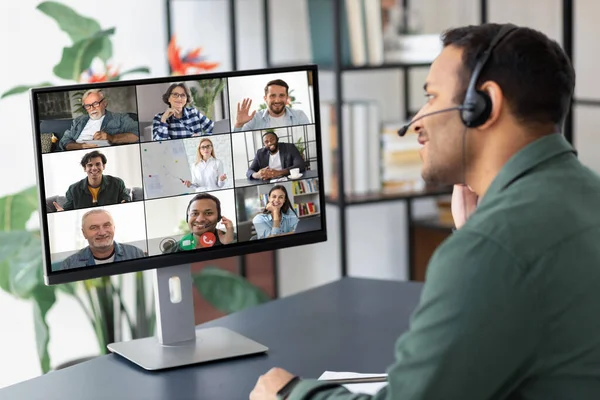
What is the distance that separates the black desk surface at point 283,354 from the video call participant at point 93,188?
11.7 inches

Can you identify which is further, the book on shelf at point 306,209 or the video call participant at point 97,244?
the book on shelf at point 306,209

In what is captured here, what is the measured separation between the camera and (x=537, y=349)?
113 cm

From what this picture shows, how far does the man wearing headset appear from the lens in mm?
1091

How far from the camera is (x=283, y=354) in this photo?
1.71 meters

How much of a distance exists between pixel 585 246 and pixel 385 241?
263 cm

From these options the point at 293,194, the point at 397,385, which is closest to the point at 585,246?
the point at 397,385

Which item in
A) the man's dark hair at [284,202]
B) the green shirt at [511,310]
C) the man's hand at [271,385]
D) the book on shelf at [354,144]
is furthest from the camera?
the book on shelf at [354,144]

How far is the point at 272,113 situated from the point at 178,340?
456 mm

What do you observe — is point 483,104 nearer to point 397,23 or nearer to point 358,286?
point 358,286

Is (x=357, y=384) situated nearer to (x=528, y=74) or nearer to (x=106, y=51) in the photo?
(x=528, y=74)

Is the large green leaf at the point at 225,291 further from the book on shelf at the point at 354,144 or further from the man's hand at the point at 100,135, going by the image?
the man's hand at the point at 100,135

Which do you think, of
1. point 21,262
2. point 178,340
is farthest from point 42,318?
point 178,340

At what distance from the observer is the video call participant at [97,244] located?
1.59 m

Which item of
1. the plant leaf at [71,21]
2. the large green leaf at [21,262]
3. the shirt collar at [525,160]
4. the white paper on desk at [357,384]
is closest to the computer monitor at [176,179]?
the white paper on desk at [357,384]
